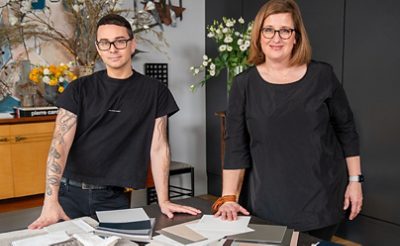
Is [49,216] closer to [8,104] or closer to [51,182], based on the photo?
[51,182]

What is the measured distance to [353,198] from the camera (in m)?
1.65

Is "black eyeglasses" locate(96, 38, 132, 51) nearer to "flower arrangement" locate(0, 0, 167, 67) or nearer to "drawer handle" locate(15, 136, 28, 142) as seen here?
"drawer handle" locate(15, 136, 28, 142)

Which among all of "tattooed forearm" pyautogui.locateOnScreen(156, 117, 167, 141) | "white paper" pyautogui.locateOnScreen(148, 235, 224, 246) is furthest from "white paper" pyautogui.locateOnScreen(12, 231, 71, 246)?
"tattooed forearm" pyautogui.locateOnScreen(156, 117, 167, 141)

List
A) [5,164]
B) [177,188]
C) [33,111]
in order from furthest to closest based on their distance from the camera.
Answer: [177,188], [33,111], [5,164]

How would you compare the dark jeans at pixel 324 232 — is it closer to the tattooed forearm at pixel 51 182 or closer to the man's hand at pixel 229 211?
the man's hand at pixel 229 211

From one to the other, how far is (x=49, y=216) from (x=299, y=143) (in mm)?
948

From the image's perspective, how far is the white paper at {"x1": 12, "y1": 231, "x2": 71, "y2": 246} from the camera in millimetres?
1322

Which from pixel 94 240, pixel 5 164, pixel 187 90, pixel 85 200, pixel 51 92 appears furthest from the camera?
pixel 187 90

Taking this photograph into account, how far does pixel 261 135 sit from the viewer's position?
5.19 ft

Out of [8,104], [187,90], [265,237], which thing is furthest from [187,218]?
[187,90]

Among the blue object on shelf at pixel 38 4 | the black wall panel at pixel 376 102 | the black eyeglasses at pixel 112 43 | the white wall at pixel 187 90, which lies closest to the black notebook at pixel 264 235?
the black eyeglasses at pixel 112 43

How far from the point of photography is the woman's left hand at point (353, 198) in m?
1.65

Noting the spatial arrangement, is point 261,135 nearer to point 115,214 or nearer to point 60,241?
point 115,214

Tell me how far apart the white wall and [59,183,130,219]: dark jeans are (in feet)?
8.46
